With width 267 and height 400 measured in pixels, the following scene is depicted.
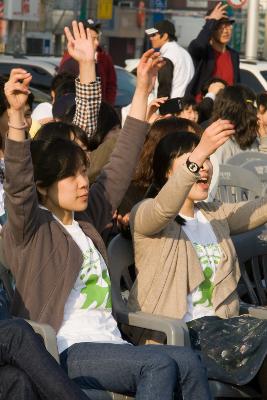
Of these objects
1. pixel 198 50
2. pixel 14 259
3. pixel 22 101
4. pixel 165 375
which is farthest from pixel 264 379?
pixel 198 50

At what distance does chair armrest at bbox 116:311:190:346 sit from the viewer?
5.13m

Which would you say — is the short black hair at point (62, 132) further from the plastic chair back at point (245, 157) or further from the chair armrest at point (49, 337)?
the plastic chair back at point (245, 157)

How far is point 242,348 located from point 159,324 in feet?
1.18

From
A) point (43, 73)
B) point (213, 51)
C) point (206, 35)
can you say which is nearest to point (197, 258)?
point (206, 35)

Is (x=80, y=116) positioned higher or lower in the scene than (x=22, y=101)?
lower

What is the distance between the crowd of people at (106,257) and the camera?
4734mm

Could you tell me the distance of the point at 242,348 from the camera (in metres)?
5.23

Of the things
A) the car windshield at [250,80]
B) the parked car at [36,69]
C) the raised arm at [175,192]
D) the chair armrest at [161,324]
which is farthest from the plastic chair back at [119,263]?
the car windshield at [250,80]

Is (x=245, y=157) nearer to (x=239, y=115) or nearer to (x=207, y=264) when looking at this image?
(x=239, y=115)

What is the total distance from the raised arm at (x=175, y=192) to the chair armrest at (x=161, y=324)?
360 mm

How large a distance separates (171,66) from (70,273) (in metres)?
7.11

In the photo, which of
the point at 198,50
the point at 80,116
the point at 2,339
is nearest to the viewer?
the point at 2,339

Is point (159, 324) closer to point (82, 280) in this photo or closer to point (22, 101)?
point (82, 280)

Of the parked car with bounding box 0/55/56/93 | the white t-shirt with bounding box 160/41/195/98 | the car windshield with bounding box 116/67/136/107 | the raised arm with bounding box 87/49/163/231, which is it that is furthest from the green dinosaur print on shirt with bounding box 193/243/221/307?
the parked car with bounding box 0/55/56/93
